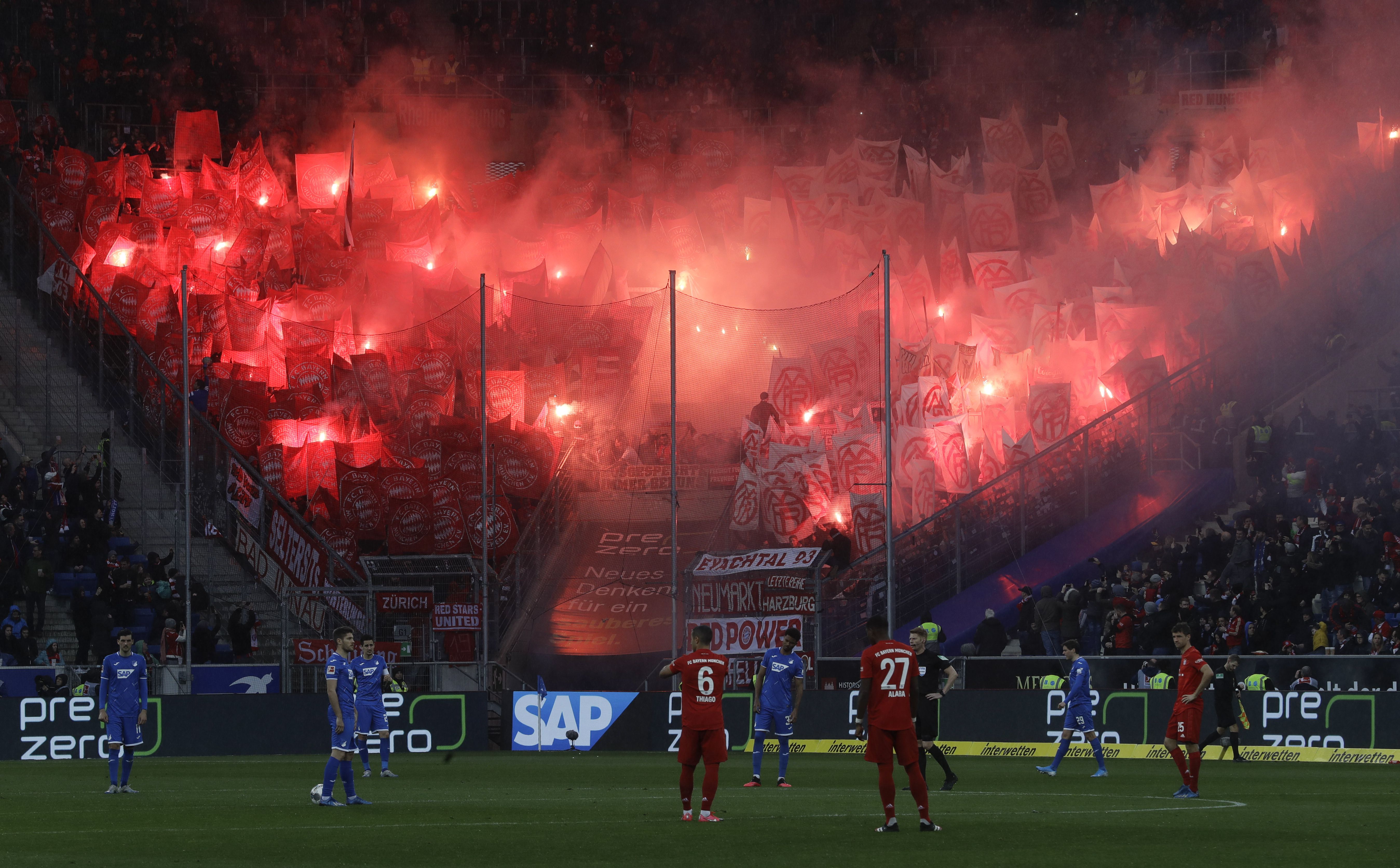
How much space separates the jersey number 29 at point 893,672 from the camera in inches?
529

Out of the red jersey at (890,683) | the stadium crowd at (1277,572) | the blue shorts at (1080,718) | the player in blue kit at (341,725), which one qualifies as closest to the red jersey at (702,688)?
the red jersey at (890,683)

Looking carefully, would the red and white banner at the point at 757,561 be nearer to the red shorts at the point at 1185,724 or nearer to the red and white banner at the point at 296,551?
the red and white banner at the point at 296,551

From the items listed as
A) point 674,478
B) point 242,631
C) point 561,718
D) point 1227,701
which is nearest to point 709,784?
point 1227,701

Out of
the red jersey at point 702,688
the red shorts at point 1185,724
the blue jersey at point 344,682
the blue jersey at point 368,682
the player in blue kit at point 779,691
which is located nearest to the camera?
the red jersey at point 702,688

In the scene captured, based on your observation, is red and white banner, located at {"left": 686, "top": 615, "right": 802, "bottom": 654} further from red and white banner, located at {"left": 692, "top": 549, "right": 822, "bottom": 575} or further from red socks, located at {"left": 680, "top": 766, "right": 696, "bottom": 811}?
red socks, located at {"left": 680, "top": 766, "right": 696, "bottom": 811}

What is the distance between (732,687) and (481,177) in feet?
77.7

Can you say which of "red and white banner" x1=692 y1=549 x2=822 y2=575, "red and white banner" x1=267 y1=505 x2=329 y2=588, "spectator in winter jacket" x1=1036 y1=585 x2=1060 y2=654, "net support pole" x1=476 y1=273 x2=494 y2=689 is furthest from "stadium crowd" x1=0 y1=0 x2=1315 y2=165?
"red and white banner" x1=692 y1=549 x2=822 y2=575

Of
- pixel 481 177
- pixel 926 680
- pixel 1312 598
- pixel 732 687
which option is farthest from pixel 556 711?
pixel 481 177

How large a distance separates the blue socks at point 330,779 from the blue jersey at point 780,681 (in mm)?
6399

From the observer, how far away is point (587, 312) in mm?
33156

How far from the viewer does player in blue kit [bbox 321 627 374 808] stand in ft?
53.0

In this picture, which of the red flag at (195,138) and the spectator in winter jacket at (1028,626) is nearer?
the spectator in winter jacket at (1028,626)

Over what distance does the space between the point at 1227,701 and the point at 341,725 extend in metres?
13.1

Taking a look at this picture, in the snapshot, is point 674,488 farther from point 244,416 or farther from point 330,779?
point 244,416
